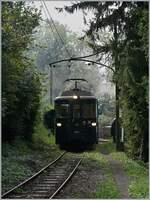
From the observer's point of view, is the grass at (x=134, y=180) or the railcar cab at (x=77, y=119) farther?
the railcar cab at (x=77, y=119)

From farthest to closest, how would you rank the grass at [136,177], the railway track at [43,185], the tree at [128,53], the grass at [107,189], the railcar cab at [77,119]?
the railcar cab at [77,119] → the tree at [128,53] → the grass at [136,177] → the grass at [107,189] → the railway track at [43,185]

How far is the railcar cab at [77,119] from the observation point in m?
27.2

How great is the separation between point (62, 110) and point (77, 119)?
938 millimetres

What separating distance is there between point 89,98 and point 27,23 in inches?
238

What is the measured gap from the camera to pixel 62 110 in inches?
1081

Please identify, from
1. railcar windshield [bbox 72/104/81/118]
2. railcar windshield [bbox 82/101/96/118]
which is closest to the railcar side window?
railcar windshield [bbox 72/104/81/118]

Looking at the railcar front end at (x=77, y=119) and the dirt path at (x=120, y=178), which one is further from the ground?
the railcar front end at (x=77, y=119)

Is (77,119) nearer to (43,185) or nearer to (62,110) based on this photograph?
(62,110)

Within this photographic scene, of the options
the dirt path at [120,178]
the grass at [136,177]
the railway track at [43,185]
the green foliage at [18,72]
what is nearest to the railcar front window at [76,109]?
the green foliage at [18,72]

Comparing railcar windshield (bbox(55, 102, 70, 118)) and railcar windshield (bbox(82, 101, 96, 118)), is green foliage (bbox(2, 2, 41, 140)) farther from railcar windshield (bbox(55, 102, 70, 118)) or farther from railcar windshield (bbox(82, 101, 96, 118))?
railcar windshield (bbox(82, 101, 96, 118))

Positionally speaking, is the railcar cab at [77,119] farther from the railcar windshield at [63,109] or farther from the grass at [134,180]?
the grass at [134,180]

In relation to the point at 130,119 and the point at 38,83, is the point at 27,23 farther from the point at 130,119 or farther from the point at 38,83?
the point at 130,119

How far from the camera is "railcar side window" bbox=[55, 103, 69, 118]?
1078 inches

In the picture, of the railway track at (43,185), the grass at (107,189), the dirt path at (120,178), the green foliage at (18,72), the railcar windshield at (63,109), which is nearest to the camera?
the railway track at (43,185)
